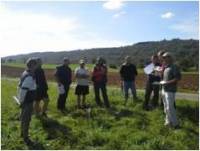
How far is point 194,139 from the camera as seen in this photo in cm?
1032

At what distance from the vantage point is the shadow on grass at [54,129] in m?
10.4

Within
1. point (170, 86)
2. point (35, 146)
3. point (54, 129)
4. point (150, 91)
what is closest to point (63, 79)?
point (150, 91)

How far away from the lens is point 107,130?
1101cm

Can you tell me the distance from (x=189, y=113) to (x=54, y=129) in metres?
4.34

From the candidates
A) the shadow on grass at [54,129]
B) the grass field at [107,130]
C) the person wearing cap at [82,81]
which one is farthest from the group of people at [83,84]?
the shadow on grass at [54,129]

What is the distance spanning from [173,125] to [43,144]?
3.46 m

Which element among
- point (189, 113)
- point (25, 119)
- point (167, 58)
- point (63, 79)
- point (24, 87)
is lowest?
point (189, 113)

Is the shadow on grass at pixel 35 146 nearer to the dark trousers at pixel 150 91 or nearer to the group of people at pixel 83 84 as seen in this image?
the group of people at pixel 83 84

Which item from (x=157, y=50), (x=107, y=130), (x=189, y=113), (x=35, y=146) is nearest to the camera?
(x=35, y=146)

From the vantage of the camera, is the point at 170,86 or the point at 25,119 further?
the point at 170,86

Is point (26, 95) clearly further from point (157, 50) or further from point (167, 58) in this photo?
point (157, 50)

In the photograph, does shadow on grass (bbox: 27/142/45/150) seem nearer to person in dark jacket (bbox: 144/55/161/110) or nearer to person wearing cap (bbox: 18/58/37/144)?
person wearing cap (bbox: 18/58/37/144)

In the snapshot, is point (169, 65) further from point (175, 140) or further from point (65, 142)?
point (65, 142)

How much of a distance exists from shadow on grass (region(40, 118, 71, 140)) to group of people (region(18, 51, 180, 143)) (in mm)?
680
